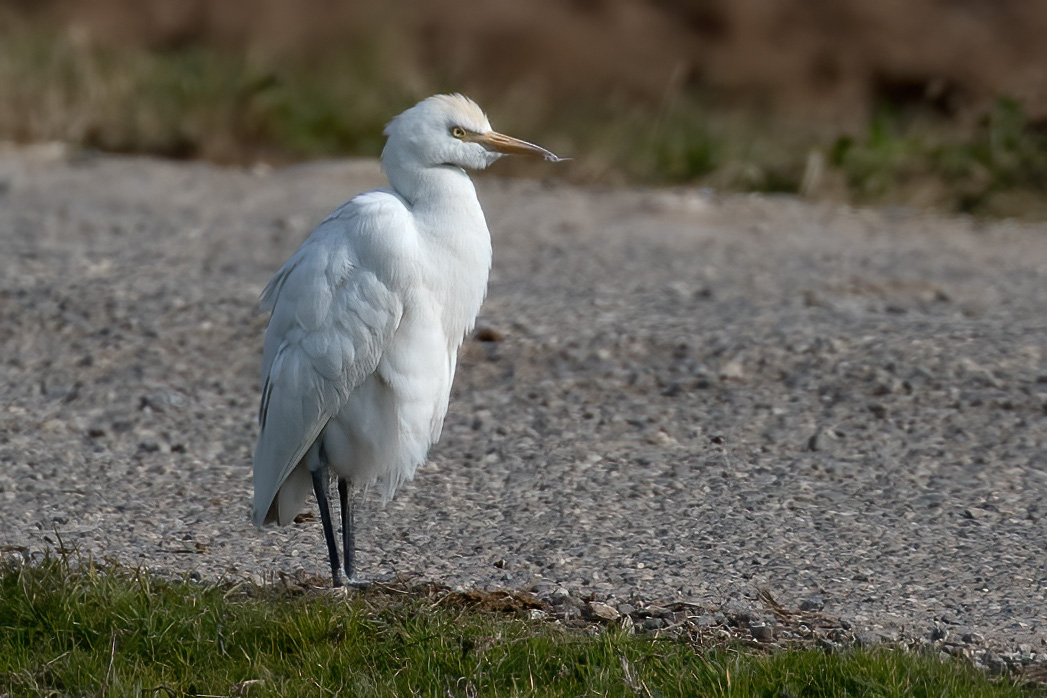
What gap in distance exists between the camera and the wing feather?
3863 mm

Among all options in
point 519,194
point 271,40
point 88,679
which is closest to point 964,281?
point 519,194

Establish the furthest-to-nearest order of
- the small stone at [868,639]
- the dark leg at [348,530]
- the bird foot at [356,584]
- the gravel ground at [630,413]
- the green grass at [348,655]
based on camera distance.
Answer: the gravel ground at [630,413] < the dark leg at [348,530] < the bird foot at [356,584] < the small stone at [868,639] < the green grass at [348,655]

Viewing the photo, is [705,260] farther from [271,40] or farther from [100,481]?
[271,40]

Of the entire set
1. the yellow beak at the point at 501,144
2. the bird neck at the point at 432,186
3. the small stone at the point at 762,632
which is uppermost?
the yellow beak at the point at 501,144

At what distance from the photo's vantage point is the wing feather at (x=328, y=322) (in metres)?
3.86

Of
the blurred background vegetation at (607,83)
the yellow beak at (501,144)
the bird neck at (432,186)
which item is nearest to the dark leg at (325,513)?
the bird neck at (432,186)

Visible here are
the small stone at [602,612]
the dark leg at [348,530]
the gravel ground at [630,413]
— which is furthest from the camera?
the gravel ground at [630,413]

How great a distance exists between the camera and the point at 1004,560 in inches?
161

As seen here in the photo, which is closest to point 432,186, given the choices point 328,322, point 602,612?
point 328,322

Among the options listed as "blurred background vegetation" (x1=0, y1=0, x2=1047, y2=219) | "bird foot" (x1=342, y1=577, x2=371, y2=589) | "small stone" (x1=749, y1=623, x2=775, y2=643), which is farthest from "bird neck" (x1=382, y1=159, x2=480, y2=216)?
"blurred background vegetation" (x1=0, y1=0, x2=1047, y2=219)

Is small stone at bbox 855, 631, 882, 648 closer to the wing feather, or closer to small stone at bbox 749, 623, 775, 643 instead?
small stone at bbox 749, 623, 775, 643

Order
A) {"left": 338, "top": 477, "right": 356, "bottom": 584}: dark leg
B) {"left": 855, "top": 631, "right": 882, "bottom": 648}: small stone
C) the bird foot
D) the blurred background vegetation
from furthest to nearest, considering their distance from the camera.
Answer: the blurred background vegetation
{"left": 338, "top": 477, "right": 356, "bottom": 584}: dark leg
the bird foot
{"left": 855, "top": 631, "right": 882, "bottom": 648}: small stone

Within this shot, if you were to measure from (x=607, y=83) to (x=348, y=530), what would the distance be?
10.3m

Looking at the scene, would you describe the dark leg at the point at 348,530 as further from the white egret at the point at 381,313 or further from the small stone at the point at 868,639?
the small stone at the point at 868,639
